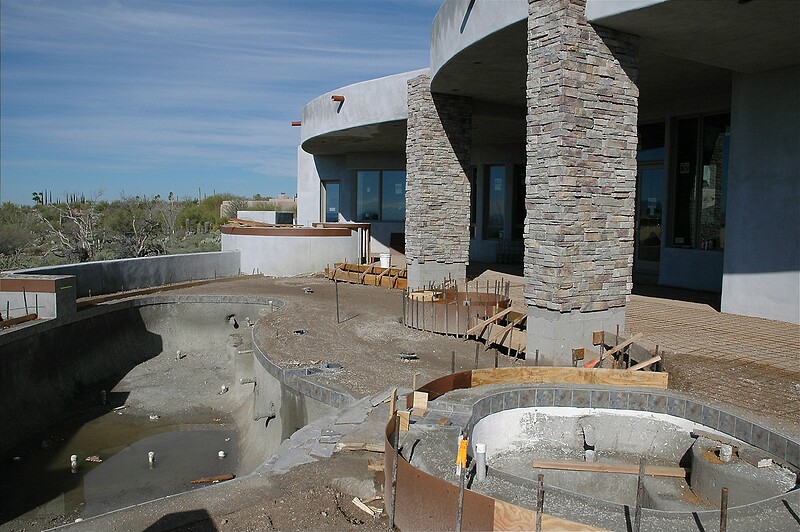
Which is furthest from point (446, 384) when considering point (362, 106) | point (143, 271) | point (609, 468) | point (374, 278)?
point (143, 271)

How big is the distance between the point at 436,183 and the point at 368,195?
1241 cm

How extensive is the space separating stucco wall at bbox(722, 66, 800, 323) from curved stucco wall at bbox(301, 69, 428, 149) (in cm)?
820

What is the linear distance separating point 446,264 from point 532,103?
25.8 ft

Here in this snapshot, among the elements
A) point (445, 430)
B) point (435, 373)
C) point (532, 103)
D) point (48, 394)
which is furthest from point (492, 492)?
point (48, 394)

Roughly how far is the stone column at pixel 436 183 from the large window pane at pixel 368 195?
11.6m

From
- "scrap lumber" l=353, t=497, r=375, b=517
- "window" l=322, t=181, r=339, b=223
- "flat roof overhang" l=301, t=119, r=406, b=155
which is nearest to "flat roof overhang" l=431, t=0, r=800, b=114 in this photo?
"flat roof overhang" l=301, t=119, r=406, b=155

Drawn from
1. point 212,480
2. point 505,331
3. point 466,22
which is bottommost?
point 212,480

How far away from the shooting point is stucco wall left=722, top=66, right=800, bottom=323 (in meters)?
11.4

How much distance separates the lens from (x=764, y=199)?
11930mm

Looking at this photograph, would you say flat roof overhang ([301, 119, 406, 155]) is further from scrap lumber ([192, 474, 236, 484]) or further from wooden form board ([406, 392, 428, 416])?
wooden form board ([406, 392, 428, 416])

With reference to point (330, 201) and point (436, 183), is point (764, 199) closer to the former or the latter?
point (436, 183)

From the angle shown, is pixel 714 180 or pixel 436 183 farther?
pixel 436 183

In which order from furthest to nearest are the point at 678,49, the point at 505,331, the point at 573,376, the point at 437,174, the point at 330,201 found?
the point at 330,201, the point at 437,174, the point at 505,331, the point at 678,49, the point at 573,376

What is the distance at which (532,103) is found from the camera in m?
10.1
